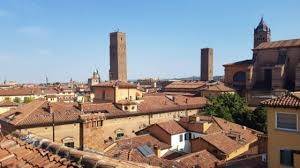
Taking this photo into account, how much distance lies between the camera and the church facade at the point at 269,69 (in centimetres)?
5672

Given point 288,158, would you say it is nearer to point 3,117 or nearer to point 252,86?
point 3,117

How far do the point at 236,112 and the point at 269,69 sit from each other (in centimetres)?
1882

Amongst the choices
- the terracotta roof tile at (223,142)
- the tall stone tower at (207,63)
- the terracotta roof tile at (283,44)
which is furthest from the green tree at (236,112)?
the tall stone tower at (207,63)

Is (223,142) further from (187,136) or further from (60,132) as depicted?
(60,132)

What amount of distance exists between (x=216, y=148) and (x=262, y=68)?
129 feet

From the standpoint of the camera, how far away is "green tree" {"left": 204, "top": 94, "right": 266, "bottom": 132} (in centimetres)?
4162

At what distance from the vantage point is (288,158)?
1526 centimetres

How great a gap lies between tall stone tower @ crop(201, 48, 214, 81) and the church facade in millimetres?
38121

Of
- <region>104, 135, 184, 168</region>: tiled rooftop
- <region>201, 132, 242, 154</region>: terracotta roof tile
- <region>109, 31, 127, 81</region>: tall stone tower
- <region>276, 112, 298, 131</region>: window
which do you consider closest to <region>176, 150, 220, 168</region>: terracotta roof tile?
<region>104, 135, 184, 168</region>: tiled rooftop

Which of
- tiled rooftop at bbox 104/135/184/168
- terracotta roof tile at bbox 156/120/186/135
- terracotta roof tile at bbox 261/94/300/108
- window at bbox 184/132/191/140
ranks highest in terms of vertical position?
terracotta roof tile at bbox 261/94/300/108

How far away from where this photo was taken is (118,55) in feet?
325

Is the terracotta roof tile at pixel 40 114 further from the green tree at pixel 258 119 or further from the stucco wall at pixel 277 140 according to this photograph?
the green tree at pixel 258 119

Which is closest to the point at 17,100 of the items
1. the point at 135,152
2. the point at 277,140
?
the point at 135,152

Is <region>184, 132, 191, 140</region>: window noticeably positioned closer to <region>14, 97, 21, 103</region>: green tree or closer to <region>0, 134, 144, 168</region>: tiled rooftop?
<region>0, 134, 144, 168</region>: tiled rooftop
